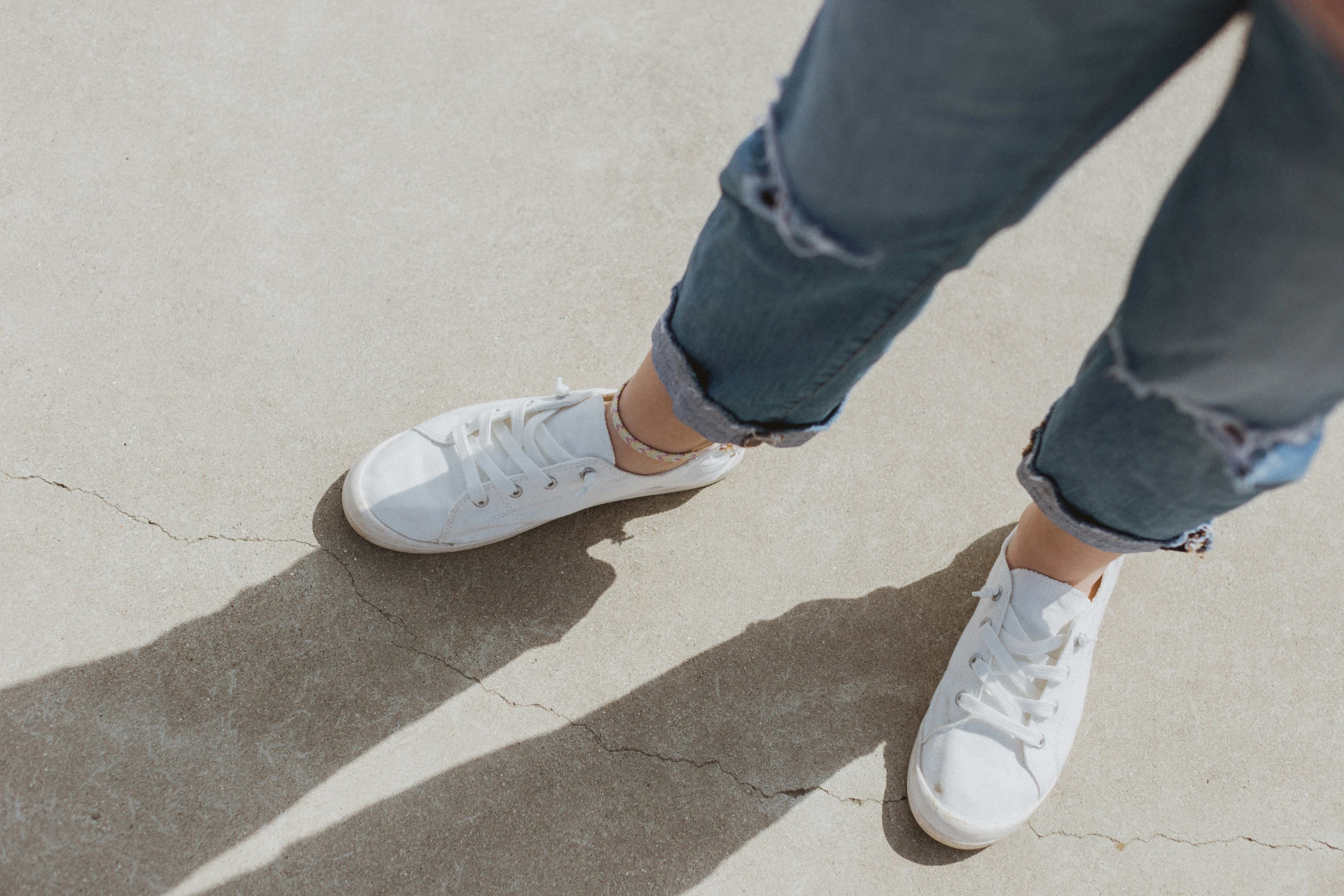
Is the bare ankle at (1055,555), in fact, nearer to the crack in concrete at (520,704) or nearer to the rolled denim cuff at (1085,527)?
the rolled denim cuff at (1085,527)

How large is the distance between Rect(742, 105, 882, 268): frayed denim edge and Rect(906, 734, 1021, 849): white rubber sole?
2.52 ft

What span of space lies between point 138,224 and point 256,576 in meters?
0.59

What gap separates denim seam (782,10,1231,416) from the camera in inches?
21.1

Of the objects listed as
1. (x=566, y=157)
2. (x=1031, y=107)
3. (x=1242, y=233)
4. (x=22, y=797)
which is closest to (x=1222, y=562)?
(x=1242, y=233)

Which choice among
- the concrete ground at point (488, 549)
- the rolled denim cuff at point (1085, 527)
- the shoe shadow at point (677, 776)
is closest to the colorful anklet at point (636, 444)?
the concrete ground at point (488, 549)

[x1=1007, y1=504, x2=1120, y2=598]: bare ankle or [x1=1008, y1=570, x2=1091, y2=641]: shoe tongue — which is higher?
[x1=1007, y1=504, x2=1120, y2=598]: bare ankle

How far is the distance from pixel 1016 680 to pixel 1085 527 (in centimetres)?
31

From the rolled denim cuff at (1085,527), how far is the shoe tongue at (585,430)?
1.65ft

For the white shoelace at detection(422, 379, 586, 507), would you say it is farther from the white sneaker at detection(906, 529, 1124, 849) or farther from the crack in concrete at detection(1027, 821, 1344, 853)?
the crack in concrete at detection(1027, 821, 1344, 853)

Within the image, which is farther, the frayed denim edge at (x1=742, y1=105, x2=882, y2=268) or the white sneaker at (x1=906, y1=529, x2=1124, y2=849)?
the white sneaker at (x1=906, y1=529, x2=1124, y2=849)

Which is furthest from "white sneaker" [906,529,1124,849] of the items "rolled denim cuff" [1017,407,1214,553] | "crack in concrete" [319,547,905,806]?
"rolled denim cuff" [1017,407,1214,553]

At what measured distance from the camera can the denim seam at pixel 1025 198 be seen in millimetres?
535

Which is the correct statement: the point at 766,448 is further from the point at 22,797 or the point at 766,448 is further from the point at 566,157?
the point at 22,797

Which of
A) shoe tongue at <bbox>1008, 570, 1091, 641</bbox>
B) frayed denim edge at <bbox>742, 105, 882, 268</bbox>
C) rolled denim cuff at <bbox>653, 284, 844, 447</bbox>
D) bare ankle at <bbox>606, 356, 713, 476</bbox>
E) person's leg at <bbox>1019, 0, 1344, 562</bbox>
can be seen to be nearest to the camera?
person's leg at <bbox>1019, 0, 1344, 562</bbox>
